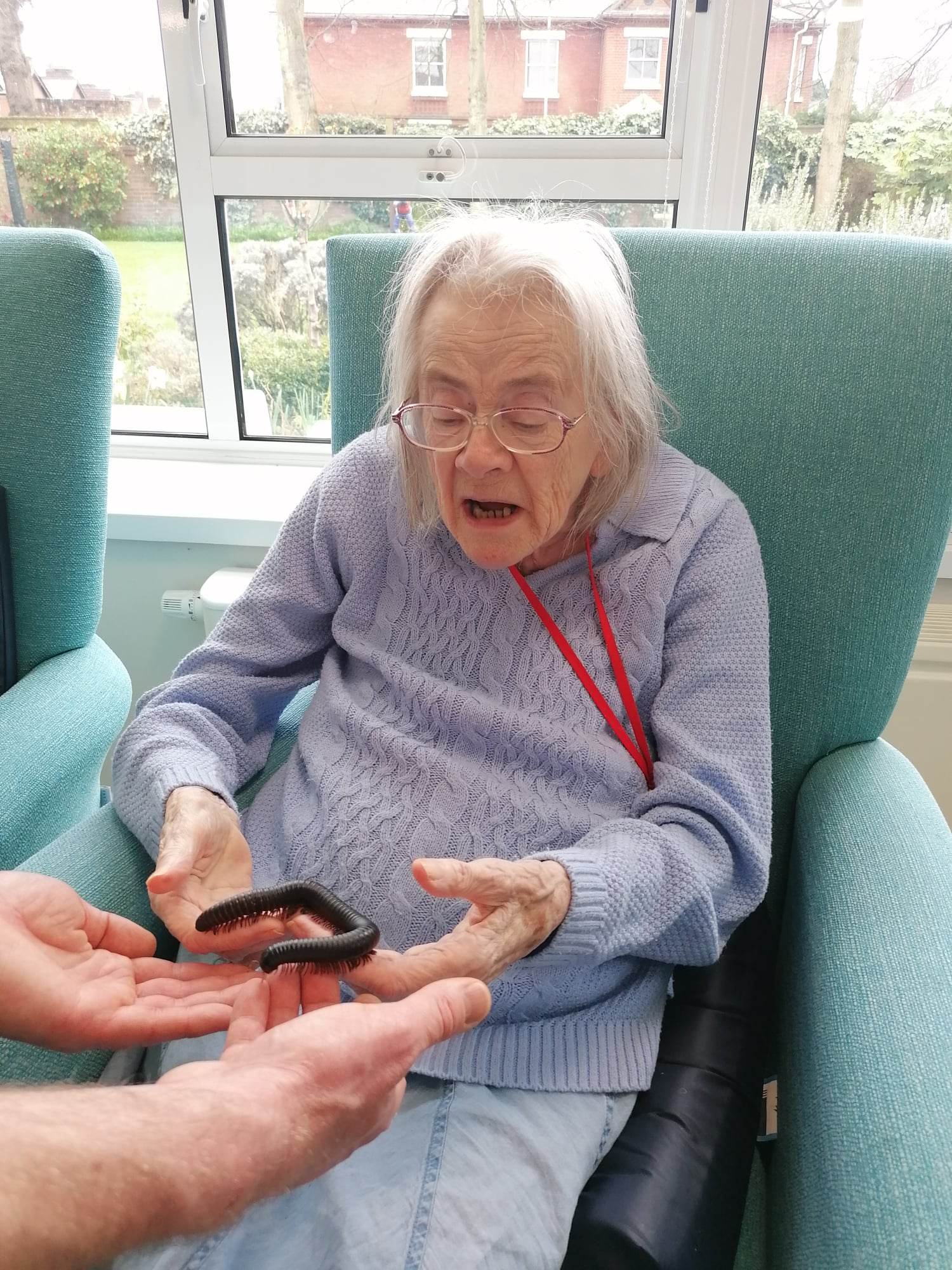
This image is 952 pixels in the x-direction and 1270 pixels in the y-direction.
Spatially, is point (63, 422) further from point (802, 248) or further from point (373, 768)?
point (802, 248)

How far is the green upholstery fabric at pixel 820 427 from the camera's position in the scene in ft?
3.43

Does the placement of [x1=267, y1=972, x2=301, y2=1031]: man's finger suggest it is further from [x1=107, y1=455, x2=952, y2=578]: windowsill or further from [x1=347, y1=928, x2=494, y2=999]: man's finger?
[x1=107, y1=455, x2=952, y2=578]: windowsill

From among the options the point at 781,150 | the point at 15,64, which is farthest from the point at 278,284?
the point at 781,150

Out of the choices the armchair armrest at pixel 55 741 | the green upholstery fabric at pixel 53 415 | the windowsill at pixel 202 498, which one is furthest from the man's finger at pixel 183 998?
the windowsill at pixel 202 498

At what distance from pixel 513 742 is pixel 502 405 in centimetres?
35

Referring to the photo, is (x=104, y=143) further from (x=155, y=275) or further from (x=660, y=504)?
(x=660, y=504)

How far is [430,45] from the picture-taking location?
5.61 feet

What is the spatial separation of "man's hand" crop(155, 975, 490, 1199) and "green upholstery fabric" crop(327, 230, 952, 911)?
0.63 meters

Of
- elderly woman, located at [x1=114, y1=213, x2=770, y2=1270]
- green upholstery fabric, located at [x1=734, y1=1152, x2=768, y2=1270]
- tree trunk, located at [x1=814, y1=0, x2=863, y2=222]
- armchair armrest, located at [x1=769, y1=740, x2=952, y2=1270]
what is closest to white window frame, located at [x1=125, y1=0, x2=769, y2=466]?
tree trunk, located at [x1=814, y1=0, x2=863, y2=222]

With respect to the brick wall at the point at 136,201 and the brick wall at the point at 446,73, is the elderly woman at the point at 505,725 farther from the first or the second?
the brick wall at the point at 136,201

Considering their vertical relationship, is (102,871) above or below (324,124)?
below

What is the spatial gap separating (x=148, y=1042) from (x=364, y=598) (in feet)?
1.77

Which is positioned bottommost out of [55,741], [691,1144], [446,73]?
[691,1144]

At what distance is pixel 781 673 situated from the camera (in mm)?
1117
